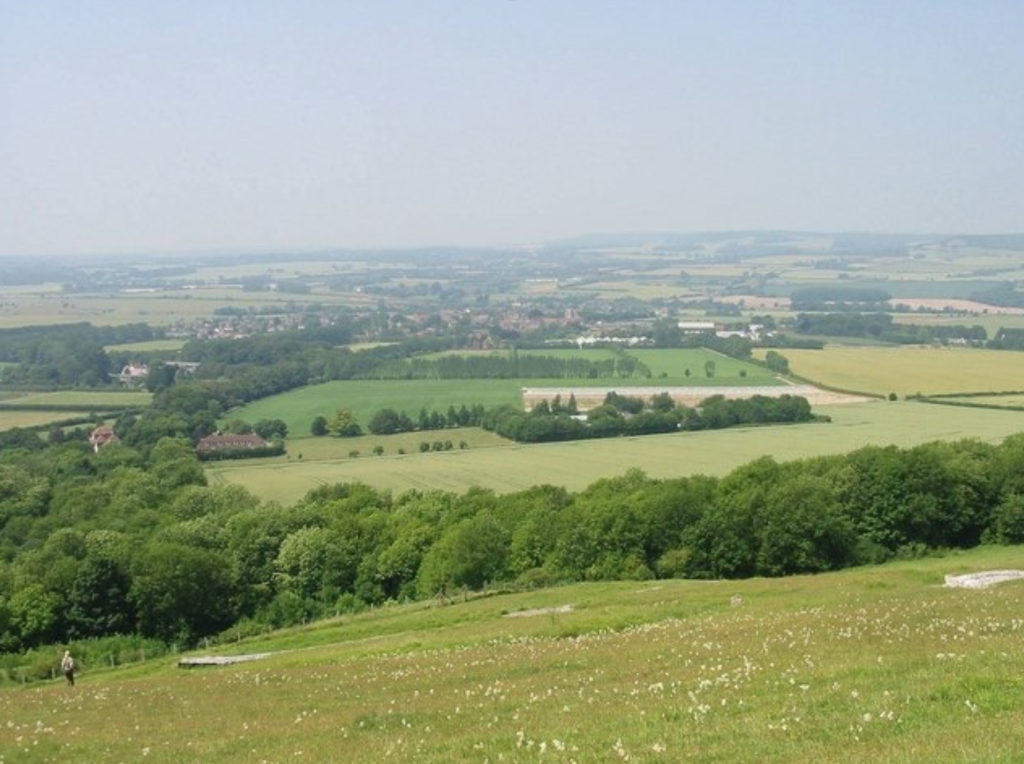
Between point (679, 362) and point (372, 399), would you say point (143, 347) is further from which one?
point (679, 362)

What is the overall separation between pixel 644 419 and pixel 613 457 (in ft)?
48.7

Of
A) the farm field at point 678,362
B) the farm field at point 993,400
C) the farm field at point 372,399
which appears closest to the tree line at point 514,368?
the farm field at point 678,362

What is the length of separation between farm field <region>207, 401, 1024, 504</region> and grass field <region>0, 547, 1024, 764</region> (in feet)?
157

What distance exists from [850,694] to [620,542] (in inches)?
1664

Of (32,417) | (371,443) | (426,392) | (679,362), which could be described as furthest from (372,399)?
(679,362)

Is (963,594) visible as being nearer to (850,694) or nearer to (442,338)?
(850,694)

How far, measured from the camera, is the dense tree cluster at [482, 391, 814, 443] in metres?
106

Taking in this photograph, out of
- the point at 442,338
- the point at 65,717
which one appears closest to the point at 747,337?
the point at 442,338

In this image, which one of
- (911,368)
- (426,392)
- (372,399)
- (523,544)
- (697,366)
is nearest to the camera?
(523,544)

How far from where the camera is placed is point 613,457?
93312 millimetres

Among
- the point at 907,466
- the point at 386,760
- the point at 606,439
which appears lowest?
the point at 606,439

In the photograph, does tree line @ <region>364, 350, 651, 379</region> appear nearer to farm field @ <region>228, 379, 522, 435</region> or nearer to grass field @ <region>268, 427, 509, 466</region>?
farm field @ <region>228, 379, 522, 435</region>

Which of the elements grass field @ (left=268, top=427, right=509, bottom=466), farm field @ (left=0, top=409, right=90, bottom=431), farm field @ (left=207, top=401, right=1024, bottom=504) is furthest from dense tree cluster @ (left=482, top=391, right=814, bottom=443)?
farm field @ (left=0, top=409, right=90, bottom=431)

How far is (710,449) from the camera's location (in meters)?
Result: 93.8
